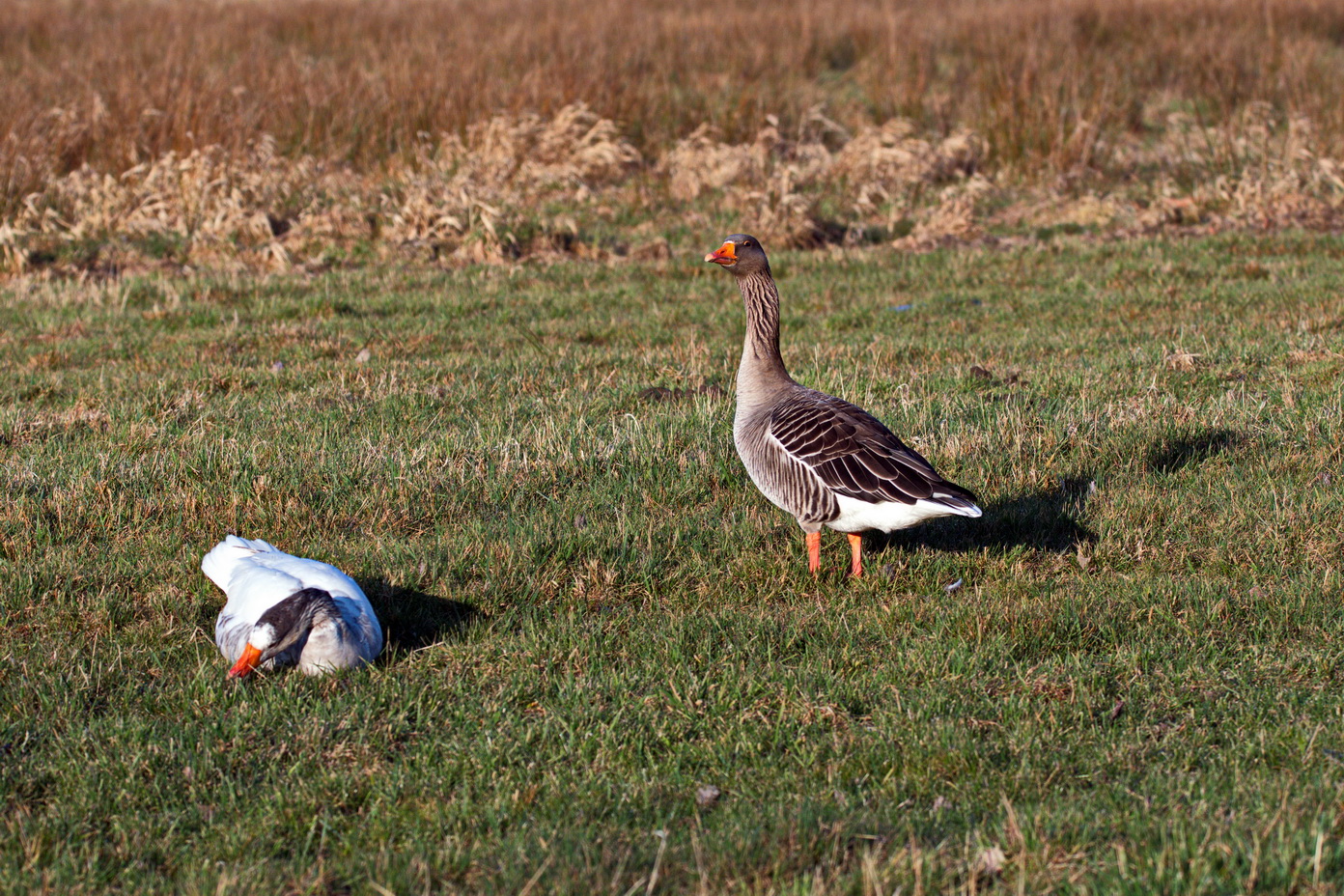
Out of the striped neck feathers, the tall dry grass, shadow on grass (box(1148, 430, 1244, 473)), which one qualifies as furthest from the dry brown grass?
the striped neck feathers

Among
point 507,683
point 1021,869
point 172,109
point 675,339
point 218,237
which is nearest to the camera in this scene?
point 1021,869

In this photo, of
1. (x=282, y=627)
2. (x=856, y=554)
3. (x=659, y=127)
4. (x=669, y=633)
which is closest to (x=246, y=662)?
(x=282, y=627)

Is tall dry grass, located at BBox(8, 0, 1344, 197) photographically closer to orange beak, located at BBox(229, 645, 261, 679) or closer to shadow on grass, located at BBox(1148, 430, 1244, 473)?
shadow on grass, located at BBox(1148, 430, 1244, 473)

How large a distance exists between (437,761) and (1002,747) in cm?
204

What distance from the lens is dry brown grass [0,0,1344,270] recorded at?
15859 millimetres

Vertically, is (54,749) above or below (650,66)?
below

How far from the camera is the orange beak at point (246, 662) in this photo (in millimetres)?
4863

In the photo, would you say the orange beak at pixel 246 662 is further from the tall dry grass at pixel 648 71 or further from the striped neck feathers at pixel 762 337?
the tall dry grass at pixel 648 71

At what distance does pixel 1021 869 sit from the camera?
3424mm

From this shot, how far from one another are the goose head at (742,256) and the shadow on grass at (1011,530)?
5.50ft

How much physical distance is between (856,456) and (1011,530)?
1511mm

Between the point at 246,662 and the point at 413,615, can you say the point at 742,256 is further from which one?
the point at 246,662

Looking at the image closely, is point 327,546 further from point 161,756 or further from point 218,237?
point 218,237

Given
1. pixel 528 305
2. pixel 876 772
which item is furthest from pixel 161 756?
pixel 528 305
